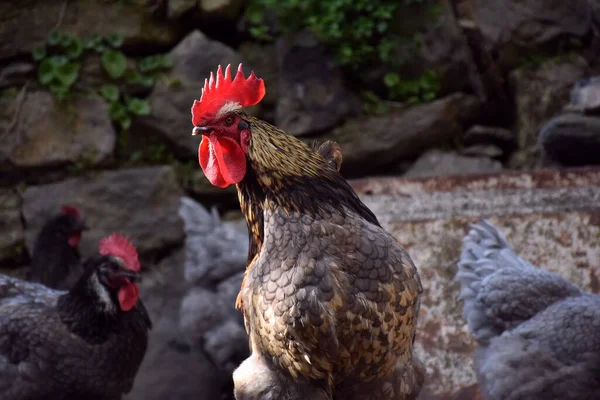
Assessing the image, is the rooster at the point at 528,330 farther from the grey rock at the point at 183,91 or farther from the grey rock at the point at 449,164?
the grey rock at the point at 183,91

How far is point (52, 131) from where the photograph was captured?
457cm

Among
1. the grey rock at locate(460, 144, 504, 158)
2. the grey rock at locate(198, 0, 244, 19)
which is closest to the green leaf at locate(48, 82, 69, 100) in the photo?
the grey rock at locate(198, 0, 244, 19)

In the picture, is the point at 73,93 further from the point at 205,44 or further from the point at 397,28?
the point at 397,28

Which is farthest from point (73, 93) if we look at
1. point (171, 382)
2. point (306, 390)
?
point (306, 390)

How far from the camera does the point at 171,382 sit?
161 inches

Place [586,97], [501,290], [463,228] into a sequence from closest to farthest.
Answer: [501,290] < [463,228] < [586,97]

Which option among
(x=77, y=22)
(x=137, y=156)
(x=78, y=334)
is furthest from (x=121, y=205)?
(x=78, y=334)

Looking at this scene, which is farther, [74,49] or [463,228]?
[74,49]

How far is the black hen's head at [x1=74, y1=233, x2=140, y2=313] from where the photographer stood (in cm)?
308

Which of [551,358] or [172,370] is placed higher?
[551,358]

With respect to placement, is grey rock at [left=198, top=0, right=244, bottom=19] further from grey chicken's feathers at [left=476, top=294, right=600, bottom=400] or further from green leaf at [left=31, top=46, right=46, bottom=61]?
grey chicken's feathers at [left=476, top=294, right=600, bottom=400]

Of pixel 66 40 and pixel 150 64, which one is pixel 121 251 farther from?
pixel 66 40

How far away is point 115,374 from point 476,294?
1476 mm

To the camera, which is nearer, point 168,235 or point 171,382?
point 171,382
